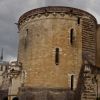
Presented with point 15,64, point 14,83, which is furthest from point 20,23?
point 14,83

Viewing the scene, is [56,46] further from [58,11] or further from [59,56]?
[58,11]

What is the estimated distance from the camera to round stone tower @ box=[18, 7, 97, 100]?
23.8 m

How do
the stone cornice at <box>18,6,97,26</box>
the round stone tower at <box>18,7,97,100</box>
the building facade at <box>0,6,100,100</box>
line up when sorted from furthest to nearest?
the stone cornice at <box>18,6,97,26</box> < the round stone tower at <box>18,7,97,100</box> < the building facade at <box>0,6,100,100</box>

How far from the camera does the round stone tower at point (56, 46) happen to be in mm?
23781

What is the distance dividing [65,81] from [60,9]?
5.95m

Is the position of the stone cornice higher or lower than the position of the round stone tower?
higher

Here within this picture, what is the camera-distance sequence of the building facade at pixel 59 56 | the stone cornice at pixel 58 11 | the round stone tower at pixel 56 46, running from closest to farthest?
the building facade at pixel 59 56, the round stone tower at pixel 56 46, the stone cornice at pixel 58 11

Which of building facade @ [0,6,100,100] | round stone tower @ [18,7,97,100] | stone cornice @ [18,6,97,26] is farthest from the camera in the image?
stone cornice @ [18,6,97,26]

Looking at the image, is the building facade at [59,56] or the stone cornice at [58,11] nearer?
the building facade at [59,56]

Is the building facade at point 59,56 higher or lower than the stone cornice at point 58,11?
lower

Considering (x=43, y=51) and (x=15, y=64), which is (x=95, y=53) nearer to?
(x=43, y=51)

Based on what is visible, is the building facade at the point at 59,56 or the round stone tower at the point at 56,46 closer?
the building facade at the point at 59,56

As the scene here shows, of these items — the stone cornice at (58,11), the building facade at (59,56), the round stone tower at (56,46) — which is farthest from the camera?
the stone cornice at (58,11)

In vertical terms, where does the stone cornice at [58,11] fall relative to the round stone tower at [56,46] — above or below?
above
